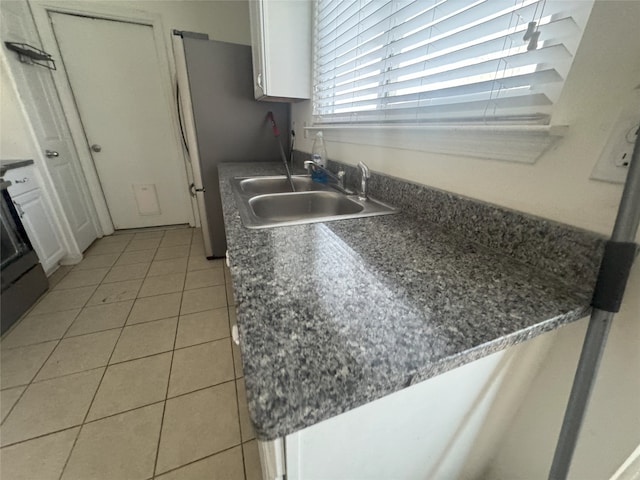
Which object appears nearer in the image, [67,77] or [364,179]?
[364,179]

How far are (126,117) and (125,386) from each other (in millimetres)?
2679

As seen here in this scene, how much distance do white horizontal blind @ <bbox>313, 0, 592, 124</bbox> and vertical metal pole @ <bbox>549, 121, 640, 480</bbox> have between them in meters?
0.24

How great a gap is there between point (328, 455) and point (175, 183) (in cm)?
332

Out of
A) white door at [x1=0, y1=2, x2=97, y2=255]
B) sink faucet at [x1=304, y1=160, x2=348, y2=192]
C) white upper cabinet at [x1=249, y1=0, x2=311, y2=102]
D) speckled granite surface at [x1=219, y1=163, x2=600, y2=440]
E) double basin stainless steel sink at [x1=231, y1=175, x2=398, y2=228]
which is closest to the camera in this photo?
speckled granite surface at [x1=219, y1=163, x2=600, y2=440]

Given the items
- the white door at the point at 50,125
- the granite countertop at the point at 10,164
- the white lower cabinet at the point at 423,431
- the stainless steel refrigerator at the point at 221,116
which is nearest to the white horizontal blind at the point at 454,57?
the white lower cabinet at the point at 423,431

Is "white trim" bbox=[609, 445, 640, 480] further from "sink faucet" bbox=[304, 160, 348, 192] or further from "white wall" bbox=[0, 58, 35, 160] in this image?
"white wall" bbox=[0, 58, 35, 160]

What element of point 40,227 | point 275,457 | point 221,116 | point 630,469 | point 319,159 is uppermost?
point 221,116

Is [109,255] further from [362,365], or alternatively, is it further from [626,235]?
[626,235]

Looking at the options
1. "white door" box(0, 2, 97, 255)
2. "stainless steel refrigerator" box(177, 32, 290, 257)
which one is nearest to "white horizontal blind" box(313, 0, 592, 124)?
"stainless steel refrigerator" box(177, 32, 290, 257)

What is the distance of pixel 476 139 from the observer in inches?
26.9

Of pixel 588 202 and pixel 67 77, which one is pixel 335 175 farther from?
pixel 67 77

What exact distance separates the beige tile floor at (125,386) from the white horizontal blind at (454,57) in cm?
139

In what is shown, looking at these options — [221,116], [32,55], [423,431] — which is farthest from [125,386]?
[32,55]

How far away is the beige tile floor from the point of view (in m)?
0.97
